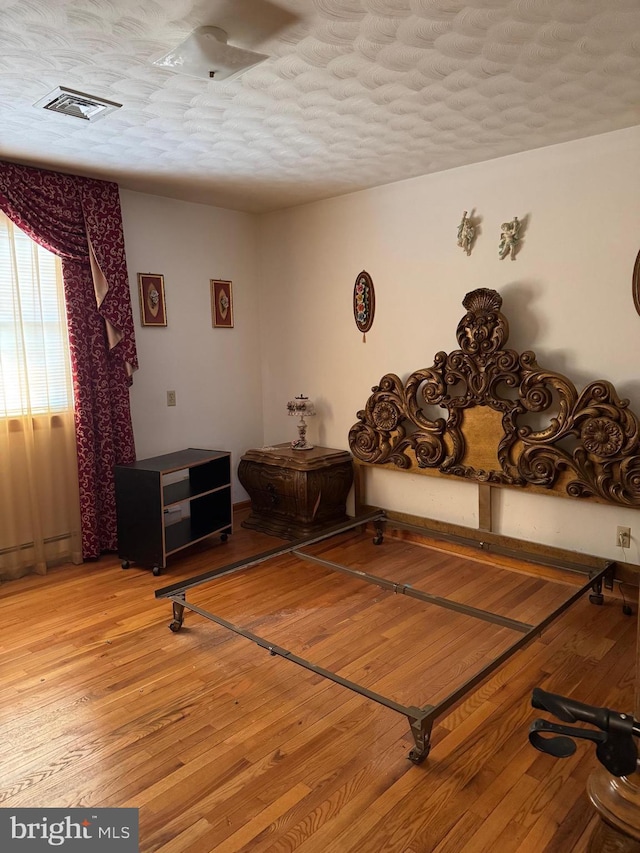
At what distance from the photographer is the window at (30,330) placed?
11.8 ft

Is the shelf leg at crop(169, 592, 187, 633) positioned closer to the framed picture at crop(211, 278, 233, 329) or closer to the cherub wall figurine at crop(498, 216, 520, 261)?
the framed picture at crop(211, 278, 233, 329)

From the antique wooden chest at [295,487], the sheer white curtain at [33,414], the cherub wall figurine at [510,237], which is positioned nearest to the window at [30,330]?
the sheer white curtain at [33,414]

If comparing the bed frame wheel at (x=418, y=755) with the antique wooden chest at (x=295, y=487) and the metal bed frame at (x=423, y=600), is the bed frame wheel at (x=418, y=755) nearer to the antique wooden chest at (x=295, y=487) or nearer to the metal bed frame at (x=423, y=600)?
the metal bed frame at (x=423, y=600)

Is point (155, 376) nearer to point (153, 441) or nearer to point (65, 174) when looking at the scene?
point (153, 441)

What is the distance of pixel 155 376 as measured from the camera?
14.7 ft

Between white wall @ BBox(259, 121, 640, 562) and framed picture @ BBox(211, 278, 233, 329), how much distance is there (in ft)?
1.24

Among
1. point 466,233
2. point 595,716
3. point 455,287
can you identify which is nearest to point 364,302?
point 455,287

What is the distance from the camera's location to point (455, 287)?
395cm

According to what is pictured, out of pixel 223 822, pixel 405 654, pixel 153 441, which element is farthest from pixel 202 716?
pixel 153 441

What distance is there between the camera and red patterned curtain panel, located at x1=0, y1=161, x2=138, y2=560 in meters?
3.73

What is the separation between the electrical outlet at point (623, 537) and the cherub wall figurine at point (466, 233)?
1940mm

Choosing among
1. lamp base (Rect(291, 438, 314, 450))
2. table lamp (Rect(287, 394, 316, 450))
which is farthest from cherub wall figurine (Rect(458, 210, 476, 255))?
lamp base (Rect(291, 438, 314, 450))

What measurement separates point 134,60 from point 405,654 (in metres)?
2.77

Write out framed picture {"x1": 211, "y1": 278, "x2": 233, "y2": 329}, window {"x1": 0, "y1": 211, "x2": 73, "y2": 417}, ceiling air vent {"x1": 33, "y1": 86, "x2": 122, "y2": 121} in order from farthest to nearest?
framed picture {"x1": 211, "y1": 278, "x2": 233, "y2": 329} < window {"x1": 0, "y1": 211, "x2": 73, "y2": 417} < ceiling air vent {"x1": 33, "y1": 86, "x2": 122, "y2": 121}
